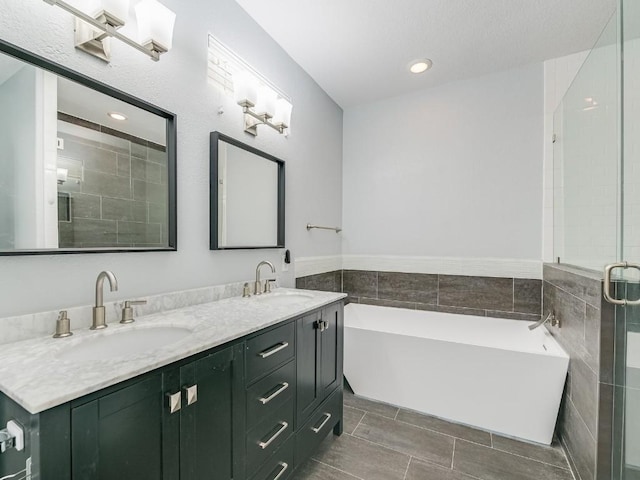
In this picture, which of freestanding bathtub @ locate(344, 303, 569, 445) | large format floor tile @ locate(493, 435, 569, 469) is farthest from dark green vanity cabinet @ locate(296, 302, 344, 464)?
large format floor tile @ locate(493, 435, 569, 469)

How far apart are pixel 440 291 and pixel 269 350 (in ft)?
6.57

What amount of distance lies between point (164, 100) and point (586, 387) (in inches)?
98.5

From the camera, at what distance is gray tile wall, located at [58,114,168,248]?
1104mm

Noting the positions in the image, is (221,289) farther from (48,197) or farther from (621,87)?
(621,87)

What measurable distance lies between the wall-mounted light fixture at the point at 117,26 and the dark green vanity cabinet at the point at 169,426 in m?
1.19

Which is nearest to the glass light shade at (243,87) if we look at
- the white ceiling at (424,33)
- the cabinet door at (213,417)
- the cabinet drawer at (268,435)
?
the white ceiling at (424,33)

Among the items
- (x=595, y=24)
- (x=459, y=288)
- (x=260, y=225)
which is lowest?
(x=459, y=288)

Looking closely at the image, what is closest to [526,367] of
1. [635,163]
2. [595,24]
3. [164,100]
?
[635,163]

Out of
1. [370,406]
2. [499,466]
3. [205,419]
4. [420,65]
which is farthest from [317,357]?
[420,65]

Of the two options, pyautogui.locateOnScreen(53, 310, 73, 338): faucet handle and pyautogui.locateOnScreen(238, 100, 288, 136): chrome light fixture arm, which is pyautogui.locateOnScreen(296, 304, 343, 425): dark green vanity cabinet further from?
pyautogui.locateOnScreen(238, 100, 288, 136): chrome light fixture arm

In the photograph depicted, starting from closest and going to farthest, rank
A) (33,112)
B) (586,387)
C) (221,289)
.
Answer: (33,112), (586,387), (221,289)

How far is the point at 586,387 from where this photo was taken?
1519mm

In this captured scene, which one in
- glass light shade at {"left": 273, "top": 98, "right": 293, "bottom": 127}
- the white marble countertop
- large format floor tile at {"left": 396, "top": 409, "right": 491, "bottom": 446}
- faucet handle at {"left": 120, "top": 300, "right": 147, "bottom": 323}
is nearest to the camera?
the white marble countertop

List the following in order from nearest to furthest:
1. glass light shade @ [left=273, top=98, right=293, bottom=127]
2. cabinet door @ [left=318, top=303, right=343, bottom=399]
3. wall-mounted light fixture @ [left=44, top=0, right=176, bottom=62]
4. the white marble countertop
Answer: the white marble countertop
wall-mounted light fixture @ [left=44, top=0, right=176, bottom=62]
cabinet door @ [left=318, top=303, right=343, bottom=399]
glass light shade @ [left=273, top=98, right=293, bottom=127]
